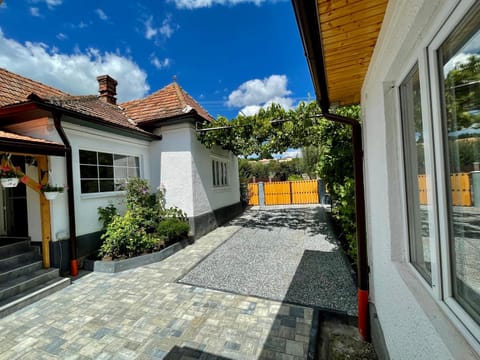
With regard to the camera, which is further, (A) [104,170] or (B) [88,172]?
(A) [104,170]

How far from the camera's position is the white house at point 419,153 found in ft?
2.97

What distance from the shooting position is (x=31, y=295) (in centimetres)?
375

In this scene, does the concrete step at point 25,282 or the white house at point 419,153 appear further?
the concrete step at point 25,282

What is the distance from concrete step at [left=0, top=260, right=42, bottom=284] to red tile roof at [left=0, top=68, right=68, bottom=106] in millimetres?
3888

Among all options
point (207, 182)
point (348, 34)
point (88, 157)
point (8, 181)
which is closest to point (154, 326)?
point (8, 181)

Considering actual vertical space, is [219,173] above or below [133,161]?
below

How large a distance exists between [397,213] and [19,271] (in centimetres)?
631

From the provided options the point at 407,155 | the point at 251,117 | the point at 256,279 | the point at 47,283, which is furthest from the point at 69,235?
the point at 407,155

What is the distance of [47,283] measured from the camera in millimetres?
4203

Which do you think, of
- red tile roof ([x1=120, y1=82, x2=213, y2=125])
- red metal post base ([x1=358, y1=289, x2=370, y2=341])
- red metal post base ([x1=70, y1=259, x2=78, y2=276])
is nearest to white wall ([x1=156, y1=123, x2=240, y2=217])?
red tile roof ([x1=120, y1=82, x2=213, y2=125])

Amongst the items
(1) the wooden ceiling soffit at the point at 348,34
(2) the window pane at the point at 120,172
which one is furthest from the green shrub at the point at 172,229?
(1) the wooden ceiling soffit at the point at 348,34

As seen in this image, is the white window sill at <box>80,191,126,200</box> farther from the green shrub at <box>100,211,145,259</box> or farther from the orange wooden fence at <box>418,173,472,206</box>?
the orange wooden fence at <box>418,173,472,206</box>

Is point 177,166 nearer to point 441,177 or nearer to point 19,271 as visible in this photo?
point 19,271

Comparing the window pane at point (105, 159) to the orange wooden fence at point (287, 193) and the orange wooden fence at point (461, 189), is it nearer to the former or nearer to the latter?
the orange wooden fence at point (461, 189)
